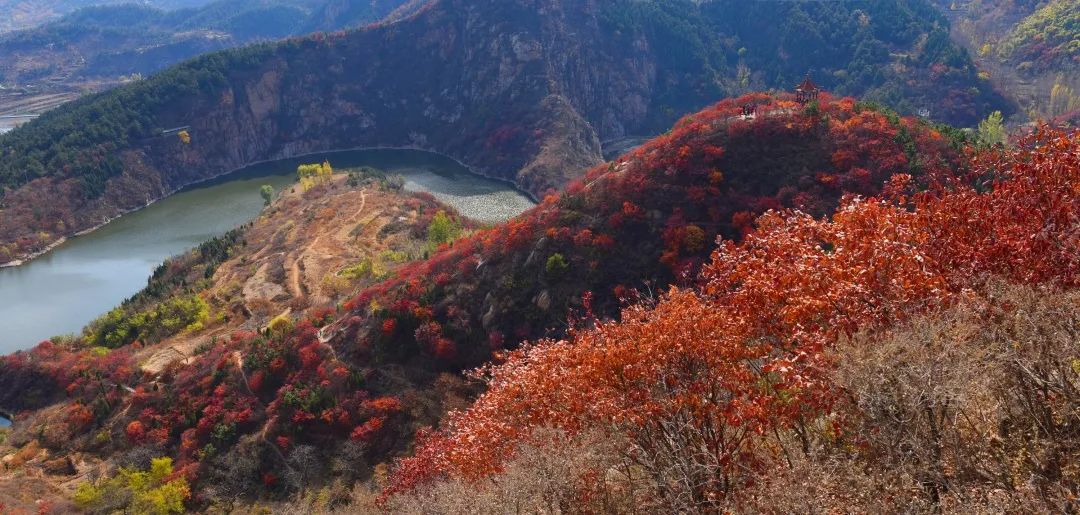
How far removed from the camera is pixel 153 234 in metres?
110

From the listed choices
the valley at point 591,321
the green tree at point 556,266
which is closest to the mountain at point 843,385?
the valley at point 591,321

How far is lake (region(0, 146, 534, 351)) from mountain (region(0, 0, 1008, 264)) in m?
6.33

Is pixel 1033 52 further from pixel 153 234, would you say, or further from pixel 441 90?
pixel 153 234

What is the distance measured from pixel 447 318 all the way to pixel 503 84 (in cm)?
12618

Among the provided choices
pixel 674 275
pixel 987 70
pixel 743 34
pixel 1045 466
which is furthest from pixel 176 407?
pixel 743 34

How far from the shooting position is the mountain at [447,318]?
40.3 meters

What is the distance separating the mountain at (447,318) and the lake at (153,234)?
33.0 m

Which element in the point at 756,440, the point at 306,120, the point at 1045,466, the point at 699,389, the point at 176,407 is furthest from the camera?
the point at 306,120

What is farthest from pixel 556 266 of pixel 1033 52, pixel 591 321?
pixel 1033 52

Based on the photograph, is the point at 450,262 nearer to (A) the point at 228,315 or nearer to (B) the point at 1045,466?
(A) the point at 228,315

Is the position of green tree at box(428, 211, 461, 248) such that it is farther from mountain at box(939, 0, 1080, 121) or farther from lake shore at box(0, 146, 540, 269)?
mountain at box(939, 0, 1080, 121)

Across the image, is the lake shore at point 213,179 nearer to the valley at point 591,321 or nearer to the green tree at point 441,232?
the valley at point 591,321

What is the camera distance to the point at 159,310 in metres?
65.2

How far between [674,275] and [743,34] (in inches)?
6841
